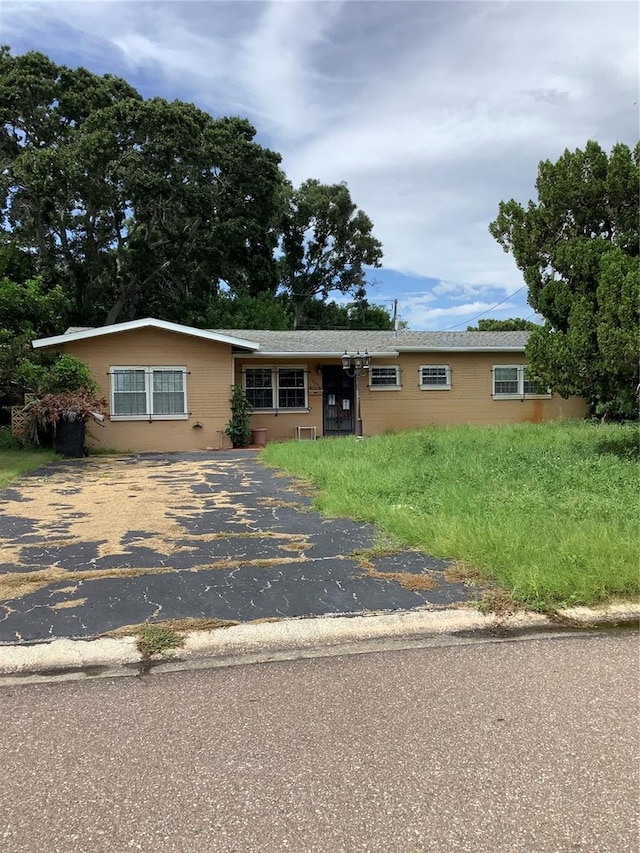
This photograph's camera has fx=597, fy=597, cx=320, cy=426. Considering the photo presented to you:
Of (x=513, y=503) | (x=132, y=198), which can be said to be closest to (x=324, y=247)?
(x=132, y=198)

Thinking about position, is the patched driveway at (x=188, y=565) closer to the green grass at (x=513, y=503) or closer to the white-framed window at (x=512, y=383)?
the green grass at (x=513, y=503)

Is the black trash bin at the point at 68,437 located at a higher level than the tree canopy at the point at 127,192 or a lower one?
lower

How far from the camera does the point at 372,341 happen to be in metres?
19.6

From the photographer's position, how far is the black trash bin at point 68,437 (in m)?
14.2

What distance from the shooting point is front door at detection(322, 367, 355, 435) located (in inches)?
727

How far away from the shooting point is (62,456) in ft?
46.5

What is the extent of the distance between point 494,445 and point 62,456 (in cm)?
987

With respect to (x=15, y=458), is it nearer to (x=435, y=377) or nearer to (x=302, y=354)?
(x=302, y=354)

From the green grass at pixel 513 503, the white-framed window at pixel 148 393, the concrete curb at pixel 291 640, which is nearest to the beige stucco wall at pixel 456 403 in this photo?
the white-framed window at pixel 148 393

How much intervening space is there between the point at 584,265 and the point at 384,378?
373 inches

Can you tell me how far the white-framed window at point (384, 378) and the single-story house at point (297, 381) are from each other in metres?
0.03

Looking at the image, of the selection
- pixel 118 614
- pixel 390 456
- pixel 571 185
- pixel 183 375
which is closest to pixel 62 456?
pixel 183 375

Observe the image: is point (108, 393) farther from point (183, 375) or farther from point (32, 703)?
point (32, 703)

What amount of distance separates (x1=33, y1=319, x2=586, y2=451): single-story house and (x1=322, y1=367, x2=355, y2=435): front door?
3 cm
